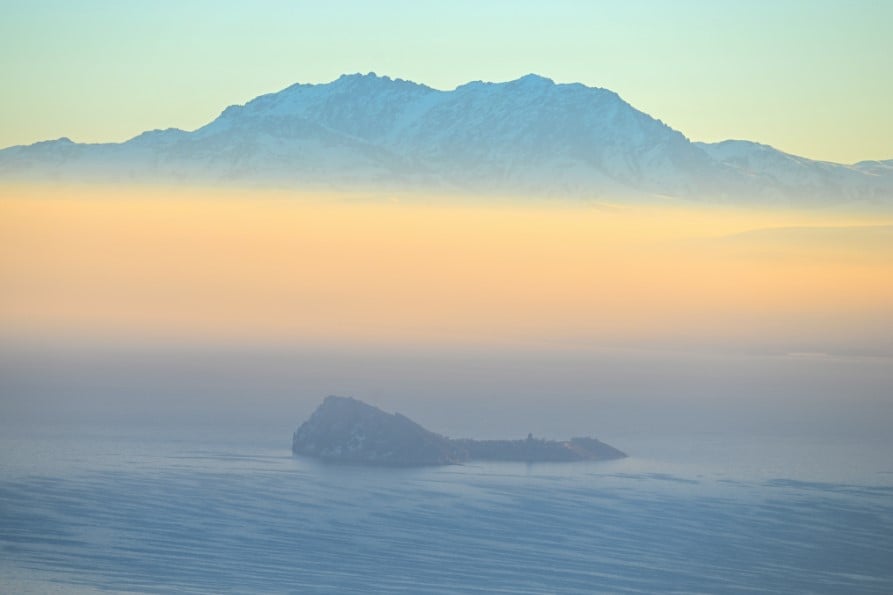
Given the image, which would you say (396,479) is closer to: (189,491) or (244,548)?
(189,491)

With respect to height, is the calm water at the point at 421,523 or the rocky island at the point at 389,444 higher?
the rocky island at the point at 389,444

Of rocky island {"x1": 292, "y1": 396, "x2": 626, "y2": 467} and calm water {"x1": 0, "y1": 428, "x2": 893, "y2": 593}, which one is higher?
rocky island {"x1": 292, "y1": 396, "x2": 626, "y2": 467}

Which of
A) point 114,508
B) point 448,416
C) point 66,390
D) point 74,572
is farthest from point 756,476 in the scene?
point 66,390

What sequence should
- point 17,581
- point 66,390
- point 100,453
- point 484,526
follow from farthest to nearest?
point 66,390 → point 100,453 → point 484,526 → point 17,581

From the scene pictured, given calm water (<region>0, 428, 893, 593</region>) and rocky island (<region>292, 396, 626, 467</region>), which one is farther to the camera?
rocky island (<region>292, 396, 626, 467</region>)

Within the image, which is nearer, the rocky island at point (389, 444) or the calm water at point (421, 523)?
the calm water at point (421, 523)
